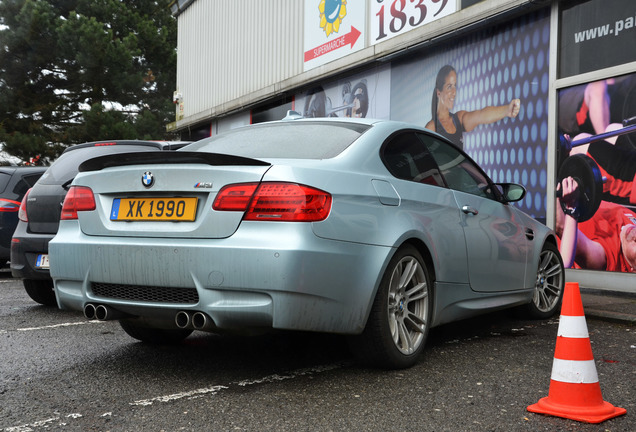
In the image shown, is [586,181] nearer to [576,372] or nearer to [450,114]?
[450,114]

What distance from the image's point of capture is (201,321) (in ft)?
11.1

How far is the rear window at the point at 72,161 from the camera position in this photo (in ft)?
20.7

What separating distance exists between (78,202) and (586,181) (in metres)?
6.29

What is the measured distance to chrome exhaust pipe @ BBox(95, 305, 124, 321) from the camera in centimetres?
368

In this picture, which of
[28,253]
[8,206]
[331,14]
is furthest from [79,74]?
[28,253]

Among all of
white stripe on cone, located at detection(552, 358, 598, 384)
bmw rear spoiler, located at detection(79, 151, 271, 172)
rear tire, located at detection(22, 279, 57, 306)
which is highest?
bmw rear spoiler, located at detection(79, 151, 271, 172)

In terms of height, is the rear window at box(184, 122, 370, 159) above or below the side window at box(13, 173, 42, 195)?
above

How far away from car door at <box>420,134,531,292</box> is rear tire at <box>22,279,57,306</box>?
397cm

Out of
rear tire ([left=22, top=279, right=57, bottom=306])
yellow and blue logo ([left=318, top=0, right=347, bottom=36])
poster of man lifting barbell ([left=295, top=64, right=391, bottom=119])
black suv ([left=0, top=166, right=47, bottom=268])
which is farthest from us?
yellow and blue logo ([left=318, top=0, right=347, bottom=36])

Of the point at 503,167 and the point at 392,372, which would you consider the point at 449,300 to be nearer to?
the point at 392,372

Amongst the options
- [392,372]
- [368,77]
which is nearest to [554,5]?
[368,77]

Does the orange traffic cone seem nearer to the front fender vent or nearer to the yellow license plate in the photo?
the front fender vent

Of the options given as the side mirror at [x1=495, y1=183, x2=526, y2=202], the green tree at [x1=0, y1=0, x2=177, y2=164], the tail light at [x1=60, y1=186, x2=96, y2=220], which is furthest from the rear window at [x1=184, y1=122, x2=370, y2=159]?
the green tree at [x1=0, y1=0, x2=177, y2=164]

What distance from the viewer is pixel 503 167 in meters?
9.42
